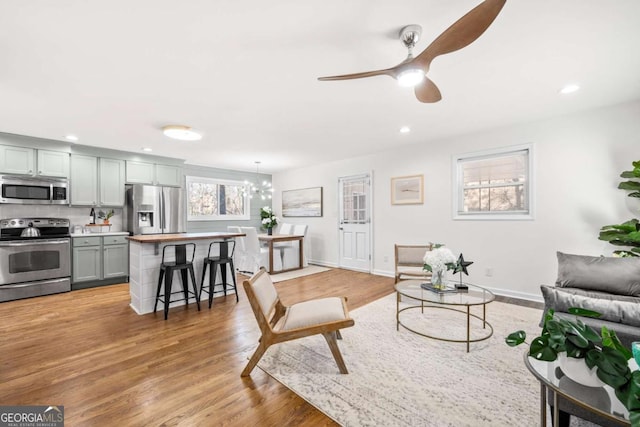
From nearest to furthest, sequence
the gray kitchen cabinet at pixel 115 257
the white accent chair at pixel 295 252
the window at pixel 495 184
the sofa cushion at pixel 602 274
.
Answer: the sofa cushion at pixel 602 274 < the window at pixel 495 184 < the gray kitchen cabinet at pixel 115 257 < the white accent chair at pixel 295 252

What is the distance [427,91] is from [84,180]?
5644 mm

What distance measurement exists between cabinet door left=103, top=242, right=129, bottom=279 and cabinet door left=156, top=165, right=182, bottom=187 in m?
1.47

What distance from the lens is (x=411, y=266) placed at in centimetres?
433

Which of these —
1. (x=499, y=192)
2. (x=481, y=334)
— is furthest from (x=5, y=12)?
(x=499, y=192)

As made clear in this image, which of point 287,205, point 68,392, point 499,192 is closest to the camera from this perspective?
point 68,392

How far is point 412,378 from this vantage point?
2.09m

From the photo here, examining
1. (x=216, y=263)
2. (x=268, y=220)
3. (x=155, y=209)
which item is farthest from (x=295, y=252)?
(x=155, y=209)

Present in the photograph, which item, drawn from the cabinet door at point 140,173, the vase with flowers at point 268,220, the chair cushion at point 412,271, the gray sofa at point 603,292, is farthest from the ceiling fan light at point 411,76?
the cabinet door at point 140,173

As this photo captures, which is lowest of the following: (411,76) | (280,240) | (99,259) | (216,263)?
(99,259)

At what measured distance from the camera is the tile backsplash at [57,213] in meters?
4.47

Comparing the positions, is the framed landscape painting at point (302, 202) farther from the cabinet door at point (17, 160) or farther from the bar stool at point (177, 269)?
the cabinet door at point (17, 160)

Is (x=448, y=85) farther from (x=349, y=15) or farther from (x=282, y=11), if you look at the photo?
(x=282, y=11)

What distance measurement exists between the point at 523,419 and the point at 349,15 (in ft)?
8.85

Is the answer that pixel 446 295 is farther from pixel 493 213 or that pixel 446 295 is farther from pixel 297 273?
pixel 297 273
